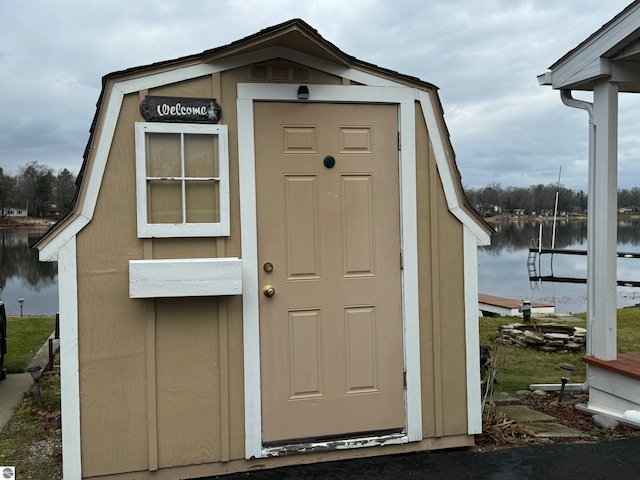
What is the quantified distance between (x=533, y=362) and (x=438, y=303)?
13.4 ft

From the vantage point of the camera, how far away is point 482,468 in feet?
11.9

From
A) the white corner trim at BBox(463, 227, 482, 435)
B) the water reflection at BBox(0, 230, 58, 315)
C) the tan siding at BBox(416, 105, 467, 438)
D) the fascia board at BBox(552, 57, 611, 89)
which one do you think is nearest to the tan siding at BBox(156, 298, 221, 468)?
the tan siding at BBox(416, 105, 467, 438)

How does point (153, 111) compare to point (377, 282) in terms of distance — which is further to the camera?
point (377, 282)

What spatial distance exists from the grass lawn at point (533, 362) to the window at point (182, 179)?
309 centimetres

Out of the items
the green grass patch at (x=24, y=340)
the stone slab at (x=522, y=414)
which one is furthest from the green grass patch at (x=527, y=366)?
the green grass patch at (x=24, y=340)

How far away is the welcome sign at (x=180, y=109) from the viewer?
11.2 feet

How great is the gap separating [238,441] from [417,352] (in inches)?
53.4

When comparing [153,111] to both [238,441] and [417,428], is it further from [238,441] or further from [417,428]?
[417,428]

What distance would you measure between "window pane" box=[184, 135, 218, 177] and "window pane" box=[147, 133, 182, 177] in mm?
60

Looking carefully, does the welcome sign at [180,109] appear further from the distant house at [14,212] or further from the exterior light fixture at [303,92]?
the distant house at [14,212]

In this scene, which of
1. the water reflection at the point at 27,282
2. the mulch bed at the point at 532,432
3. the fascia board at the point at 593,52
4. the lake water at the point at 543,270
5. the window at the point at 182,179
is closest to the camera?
the window at the point at 182,179

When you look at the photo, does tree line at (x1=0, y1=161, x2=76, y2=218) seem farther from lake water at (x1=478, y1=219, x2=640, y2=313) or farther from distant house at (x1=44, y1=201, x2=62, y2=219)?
lake water at (x1=478, y1=219, x2=640, y2=313)

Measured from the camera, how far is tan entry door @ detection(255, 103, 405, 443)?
362 centimetres

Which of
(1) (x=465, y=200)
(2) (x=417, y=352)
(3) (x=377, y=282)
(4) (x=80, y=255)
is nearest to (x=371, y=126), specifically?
(1) (x=465, y=200)
